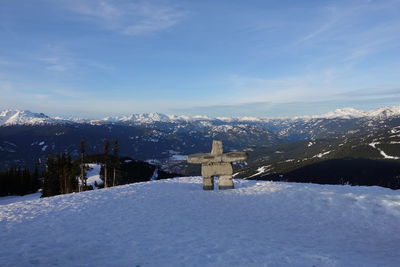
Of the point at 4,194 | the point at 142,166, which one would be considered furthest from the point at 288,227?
the point at 142,166

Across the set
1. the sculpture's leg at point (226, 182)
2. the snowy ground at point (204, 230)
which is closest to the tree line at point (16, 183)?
the snowy ground at point (204, 230)

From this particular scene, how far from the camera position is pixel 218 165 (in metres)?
31.6

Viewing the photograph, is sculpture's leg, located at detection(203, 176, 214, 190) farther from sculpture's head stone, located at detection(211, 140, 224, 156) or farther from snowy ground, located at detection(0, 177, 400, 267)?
snowy ground, located at detection(0, 177, 400, 267)

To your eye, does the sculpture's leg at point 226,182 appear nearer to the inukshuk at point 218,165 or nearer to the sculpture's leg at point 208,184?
the inukshuk at point 218,165

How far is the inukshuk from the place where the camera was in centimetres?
3084

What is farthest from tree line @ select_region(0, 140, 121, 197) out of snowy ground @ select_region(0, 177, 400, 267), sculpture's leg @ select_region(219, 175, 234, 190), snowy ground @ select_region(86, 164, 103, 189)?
snowy ground @ select_region(0, 177, 400, 267)

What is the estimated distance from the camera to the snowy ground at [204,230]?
12.4 m

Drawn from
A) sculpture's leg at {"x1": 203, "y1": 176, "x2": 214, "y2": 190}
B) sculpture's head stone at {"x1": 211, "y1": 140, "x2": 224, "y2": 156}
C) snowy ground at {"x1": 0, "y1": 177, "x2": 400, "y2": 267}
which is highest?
sculpture's head stone at {"x1": 211, "y1": 140, "x2": 224, "y2": 156}

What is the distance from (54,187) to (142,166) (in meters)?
111

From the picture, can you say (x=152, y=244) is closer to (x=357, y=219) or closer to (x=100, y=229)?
(x=100, y=229)

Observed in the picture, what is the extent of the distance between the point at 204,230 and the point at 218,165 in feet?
49.9

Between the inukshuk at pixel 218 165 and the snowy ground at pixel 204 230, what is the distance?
13.2 ft

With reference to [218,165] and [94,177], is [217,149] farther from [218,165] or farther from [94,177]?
[94,177]

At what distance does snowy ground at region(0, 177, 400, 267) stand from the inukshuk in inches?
159
